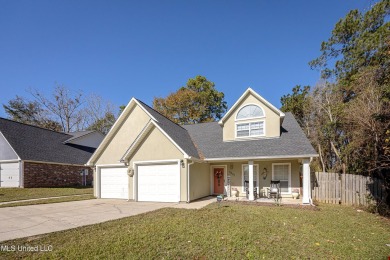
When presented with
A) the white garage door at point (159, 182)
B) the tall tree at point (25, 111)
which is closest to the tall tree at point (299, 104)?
the white garage door at point (159, 182)

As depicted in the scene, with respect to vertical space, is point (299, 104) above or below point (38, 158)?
above

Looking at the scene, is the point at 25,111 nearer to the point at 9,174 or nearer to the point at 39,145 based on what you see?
the point at 39,145

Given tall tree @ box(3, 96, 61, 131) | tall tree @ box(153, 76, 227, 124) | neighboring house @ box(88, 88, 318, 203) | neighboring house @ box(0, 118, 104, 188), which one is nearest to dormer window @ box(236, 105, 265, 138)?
neighboring house @ box(88, 88, 318, 203)

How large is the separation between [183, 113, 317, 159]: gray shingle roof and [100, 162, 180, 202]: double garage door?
8.83ft

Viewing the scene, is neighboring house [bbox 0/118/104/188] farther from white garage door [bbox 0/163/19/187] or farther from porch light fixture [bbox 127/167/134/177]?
porch light fixture [bbox 127/167/134/177]

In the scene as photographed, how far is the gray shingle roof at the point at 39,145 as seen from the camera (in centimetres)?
2107

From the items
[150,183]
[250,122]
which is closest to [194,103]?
[250,122]

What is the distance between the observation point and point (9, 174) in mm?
20562

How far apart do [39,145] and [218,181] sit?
19.3 meters

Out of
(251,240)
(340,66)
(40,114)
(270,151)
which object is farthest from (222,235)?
(40,114)

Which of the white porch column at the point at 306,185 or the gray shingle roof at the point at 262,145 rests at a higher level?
the gray shingle roof at the point at 262,145

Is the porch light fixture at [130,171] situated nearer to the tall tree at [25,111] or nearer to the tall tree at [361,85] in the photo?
the tall tree at [361,85]

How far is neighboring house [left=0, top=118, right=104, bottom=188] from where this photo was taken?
2034cm

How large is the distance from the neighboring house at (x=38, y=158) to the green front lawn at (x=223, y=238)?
1741 cm
